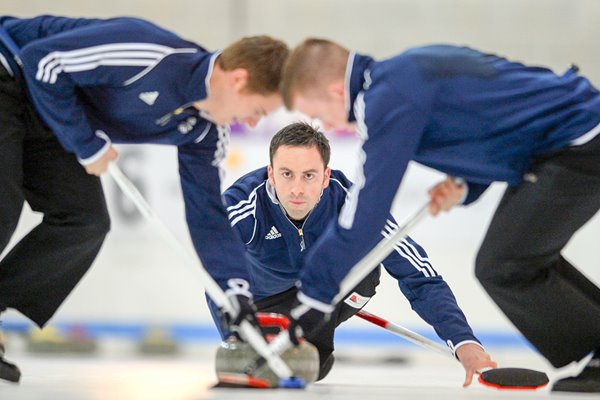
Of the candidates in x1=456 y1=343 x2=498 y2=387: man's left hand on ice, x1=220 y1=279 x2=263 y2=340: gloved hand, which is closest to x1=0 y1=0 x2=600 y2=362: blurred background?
x1=456 y1=343 x2=498 y2=387: man's left hand on ice

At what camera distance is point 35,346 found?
915cm

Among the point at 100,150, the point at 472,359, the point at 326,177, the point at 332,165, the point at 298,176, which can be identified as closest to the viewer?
the point at 100,150

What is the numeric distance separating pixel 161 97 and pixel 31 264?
1.05 m

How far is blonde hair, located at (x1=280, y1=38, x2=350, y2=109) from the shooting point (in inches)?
120

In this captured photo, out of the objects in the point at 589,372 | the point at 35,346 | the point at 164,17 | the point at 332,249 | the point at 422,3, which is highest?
the point at 332,249

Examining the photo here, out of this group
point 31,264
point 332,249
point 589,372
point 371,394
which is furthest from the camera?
point 31,264

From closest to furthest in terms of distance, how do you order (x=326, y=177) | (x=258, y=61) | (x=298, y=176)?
(x=258, y=61) → (x=298, y=176) → (x=326, y=177)

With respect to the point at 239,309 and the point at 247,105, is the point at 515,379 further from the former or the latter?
the point at 247,105

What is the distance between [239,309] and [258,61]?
0.90 meters

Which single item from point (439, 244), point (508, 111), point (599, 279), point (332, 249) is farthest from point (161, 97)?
point (599, 279)

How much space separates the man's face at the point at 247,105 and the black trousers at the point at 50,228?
0.82 meters

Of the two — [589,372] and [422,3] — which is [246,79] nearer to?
[589,372]

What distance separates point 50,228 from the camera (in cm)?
390

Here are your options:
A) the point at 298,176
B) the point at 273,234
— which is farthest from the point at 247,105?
the point at 273,234
